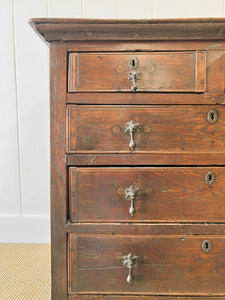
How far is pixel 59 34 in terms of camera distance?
91cm

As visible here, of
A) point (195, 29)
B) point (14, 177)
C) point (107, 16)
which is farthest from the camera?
point (14, 177)

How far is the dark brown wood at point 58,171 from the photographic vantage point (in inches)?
36.7

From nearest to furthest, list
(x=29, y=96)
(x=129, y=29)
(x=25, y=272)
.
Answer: (x=129, y=29) < (x=25, y=272) < (x=29, y=96)

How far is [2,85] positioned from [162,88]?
946 millimetres

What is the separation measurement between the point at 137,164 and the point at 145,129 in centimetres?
12

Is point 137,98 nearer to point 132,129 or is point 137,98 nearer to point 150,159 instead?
point 132,129

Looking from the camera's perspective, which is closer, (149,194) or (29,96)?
(149,194)

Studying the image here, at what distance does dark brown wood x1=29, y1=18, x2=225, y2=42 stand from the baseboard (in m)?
0.99

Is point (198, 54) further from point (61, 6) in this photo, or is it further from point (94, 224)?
point (61, 6)

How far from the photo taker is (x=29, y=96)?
59.1 inches

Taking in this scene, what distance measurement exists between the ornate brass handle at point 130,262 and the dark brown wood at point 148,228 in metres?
0.08

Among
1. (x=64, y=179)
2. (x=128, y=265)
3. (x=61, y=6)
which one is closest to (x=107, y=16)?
(x=61, y=6)

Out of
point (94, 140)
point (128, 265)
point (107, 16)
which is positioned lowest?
point (128, 265)

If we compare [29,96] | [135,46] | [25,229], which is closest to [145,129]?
[135,46]
